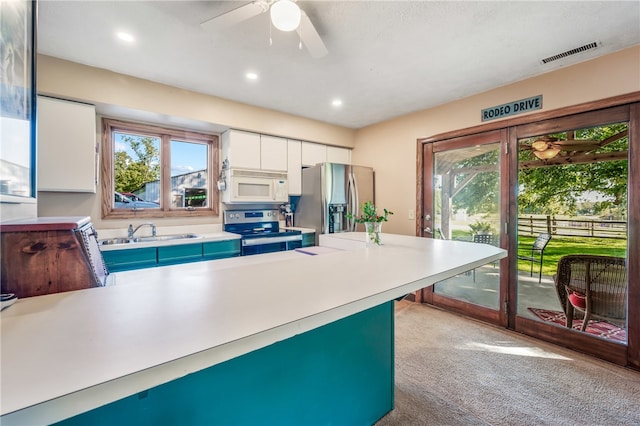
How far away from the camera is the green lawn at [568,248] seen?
231 centimetres

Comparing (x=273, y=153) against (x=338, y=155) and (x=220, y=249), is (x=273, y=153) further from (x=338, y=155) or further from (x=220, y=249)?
(x=220, y=249)

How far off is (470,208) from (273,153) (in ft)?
8.30

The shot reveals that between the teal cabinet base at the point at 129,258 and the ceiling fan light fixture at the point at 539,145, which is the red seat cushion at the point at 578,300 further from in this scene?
the teal cabinet base at the point at 129,258

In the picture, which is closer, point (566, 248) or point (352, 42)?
point (352, 42)

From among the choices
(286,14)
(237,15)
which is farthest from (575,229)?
(237,15)

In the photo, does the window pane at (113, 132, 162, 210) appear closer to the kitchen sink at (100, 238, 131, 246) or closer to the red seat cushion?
the kitchen sink at (100, 238, 131, 246)

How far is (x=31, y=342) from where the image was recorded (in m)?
0.56

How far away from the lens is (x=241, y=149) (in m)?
3.42

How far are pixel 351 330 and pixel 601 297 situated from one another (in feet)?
7.97

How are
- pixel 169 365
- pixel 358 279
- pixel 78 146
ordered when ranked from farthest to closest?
pixel 78 146 < pixel 358 279 < pixel 169 365

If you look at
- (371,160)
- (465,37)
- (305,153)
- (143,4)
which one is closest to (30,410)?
(143,4)

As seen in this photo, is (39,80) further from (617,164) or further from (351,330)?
(617,164)

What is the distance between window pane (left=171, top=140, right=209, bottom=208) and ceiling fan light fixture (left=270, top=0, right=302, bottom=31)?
7.85 feet

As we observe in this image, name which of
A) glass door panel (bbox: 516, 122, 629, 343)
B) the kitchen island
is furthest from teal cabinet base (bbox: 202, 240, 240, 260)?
glass door panel (bbox: 516, 122, 629, 343)
